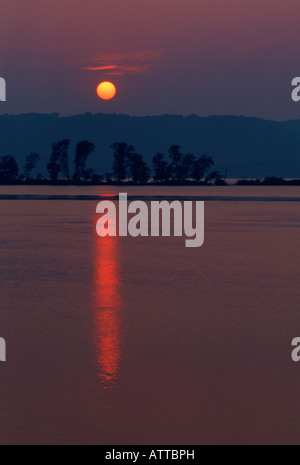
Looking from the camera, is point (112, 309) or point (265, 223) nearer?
point (112, 309)

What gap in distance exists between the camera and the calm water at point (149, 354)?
7973 mm

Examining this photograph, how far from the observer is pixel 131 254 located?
26234 millimetres

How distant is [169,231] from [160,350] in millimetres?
27983

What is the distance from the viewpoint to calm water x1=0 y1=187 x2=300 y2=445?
26.2ft

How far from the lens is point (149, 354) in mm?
10766
